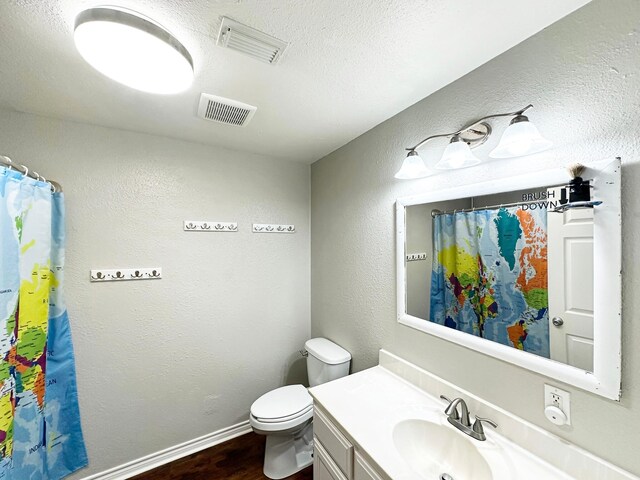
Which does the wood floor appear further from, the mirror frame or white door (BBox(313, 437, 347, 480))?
the mirror frame

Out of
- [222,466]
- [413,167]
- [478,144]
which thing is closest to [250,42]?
[413,167]

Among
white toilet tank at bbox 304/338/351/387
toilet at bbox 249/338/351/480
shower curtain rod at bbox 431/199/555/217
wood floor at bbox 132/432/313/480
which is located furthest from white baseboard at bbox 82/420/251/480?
shower curtain rod at bbox 431/199/555/217

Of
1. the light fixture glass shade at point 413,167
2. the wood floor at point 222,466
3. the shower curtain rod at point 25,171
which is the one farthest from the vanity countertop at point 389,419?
the shower curtain rod at point 25,171

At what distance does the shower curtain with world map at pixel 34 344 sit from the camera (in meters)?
1.10

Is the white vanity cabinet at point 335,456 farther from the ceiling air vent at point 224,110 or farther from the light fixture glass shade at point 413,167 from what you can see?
the ceiling air vent at point 224,110

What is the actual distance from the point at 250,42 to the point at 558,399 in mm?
1693

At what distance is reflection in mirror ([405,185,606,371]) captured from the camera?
853 millimetres

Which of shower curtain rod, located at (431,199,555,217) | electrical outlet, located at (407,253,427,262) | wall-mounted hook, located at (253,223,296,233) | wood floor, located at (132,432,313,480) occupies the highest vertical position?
shower curtain rod, located at (431,199,555,217)

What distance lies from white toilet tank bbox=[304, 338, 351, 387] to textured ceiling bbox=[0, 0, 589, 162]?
5.17ft

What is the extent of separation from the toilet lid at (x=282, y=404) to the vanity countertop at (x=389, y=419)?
486 mm

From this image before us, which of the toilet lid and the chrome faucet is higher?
the chrome faucet

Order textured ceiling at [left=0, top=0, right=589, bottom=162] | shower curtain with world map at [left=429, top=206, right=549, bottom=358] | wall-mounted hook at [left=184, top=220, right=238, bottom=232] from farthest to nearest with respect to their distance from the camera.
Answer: wall-mounted hook at [left=184, top=220, right=238, bottom=232] < shower curtain with world map at [left=429, top=206, right=549, bottom=358] < textured ceiling at [left=0, top=0, right=589, bottom=162]

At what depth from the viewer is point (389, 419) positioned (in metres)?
1.10

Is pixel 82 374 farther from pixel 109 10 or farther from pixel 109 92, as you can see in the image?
pixel 109 10
